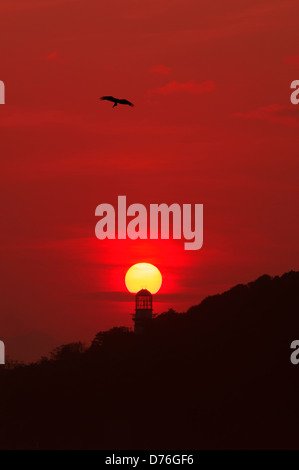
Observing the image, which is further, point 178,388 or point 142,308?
point 142,308

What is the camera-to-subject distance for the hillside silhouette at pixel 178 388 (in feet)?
417

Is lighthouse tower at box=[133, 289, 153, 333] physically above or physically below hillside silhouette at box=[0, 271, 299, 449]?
above

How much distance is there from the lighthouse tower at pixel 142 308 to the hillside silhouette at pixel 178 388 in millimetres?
17762

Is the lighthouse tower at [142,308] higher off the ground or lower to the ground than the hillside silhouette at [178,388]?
higher

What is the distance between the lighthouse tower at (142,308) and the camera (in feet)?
558

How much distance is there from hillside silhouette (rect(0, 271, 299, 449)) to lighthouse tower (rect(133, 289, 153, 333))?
17762mm

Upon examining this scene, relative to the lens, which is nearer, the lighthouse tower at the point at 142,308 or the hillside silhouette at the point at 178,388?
the hillside silhouette at the point at 178,388

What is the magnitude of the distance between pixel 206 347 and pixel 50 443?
20.1 meters

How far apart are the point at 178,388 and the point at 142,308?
4252 centimetres

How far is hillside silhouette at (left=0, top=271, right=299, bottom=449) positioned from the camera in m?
127

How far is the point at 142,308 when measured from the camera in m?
176

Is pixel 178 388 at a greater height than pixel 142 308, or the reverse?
pixel 142 308
